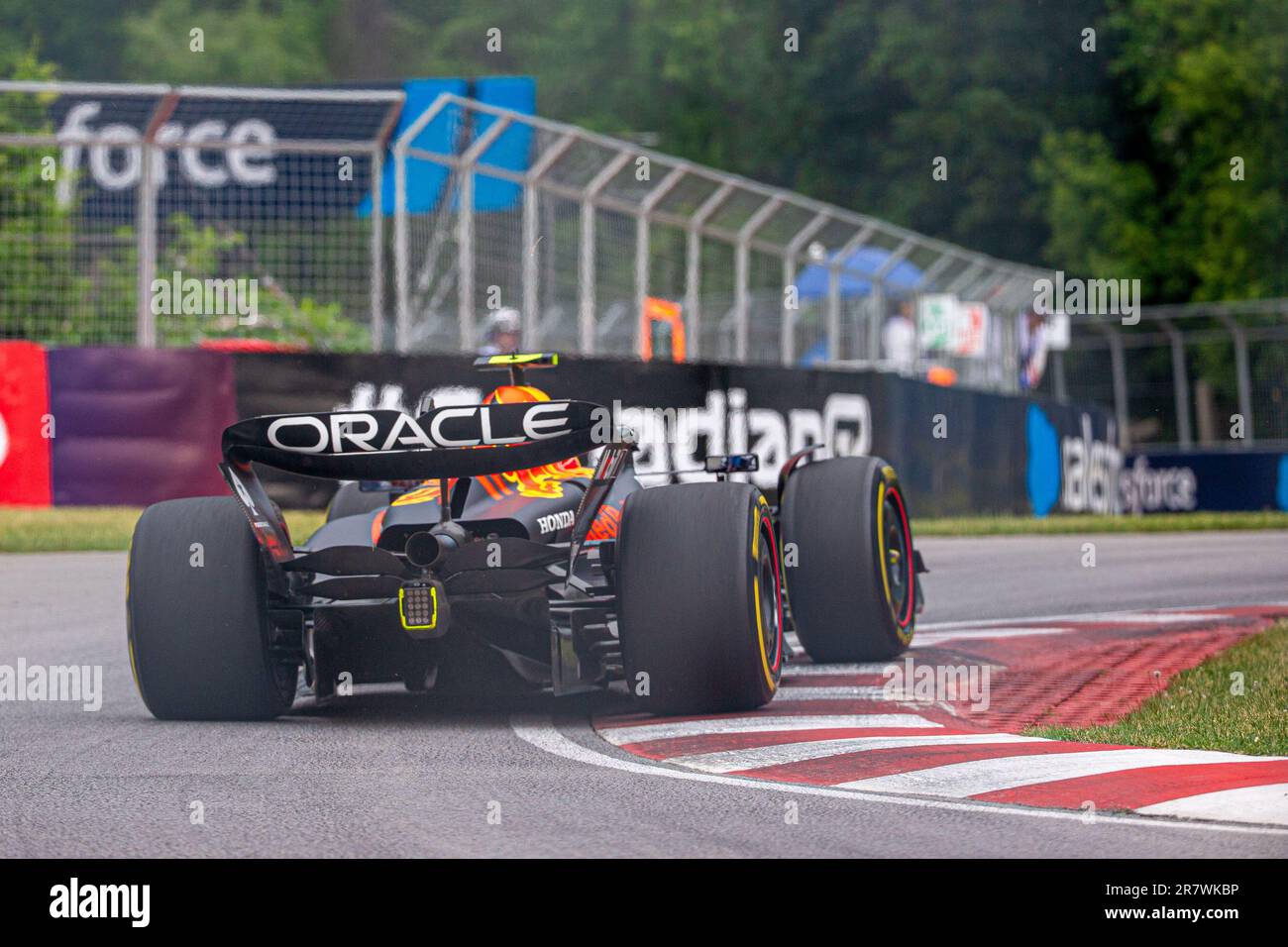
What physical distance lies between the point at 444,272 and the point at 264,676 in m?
8.94

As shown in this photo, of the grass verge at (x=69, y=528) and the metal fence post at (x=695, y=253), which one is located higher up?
the metal fence post at (x=695, y=253)

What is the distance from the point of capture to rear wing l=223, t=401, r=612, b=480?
7242mm

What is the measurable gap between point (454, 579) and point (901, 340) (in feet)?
54.1

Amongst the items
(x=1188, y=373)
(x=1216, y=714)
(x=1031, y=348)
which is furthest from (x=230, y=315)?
(x=1188, y=373)

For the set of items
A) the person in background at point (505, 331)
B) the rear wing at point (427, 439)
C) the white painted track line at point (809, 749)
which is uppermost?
the person in background at point (505, 331)

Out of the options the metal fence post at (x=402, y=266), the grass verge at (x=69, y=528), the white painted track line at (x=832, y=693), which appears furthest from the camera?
the metal fence post at (x=402, y=266)

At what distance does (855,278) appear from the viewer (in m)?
22.0

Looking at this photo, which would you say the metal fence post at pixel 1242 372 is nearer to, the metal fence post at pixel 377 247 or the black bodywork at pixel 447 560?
the metal fence post at pixel 377 247

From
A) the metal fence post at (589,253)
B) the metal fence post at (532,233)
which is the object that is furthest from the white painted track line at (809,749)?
the metal fence post at (589,253)

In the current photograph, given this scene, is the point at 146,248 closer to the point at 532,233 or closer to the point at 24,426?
the point at 24,426

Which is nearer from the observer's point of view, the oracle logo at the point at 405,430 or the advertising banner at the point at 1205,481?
the oracle logo at the point at 405,430

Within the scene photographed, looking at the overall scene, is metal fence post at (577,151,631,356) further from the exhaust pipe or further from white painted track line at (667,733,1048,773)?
white painted track line at (667,733,1048,773)

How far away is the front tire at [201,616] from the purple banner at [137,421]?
7.75 m

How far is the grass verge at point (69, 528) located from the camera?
14609 millimetres
